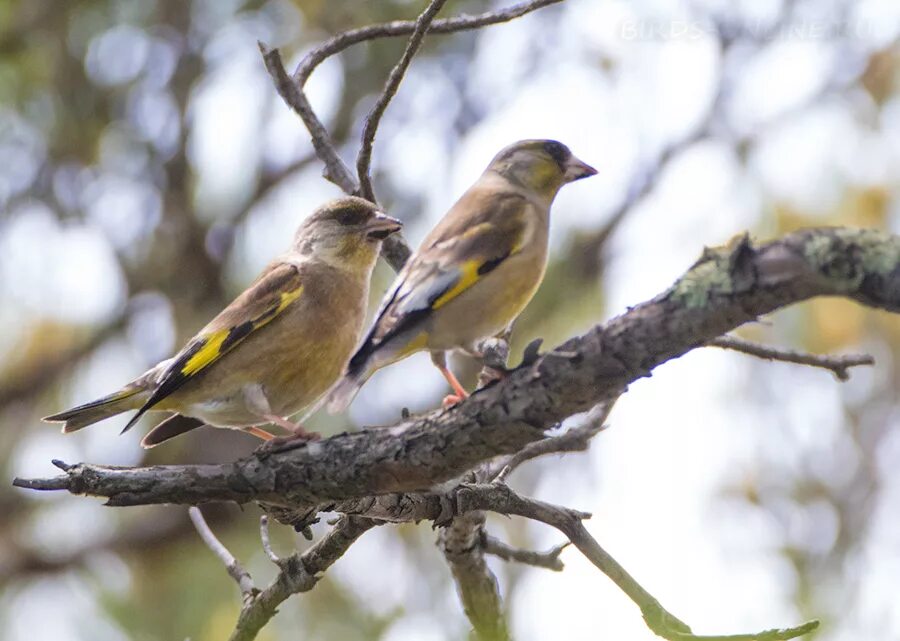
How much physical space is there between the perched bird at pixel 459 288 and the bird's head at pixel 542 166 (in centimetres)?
53

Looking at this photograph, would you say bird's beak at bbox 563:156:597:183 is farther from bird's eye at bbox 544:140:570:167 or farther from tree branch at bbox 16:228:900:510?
tree branch at bbox 16:228:900:510

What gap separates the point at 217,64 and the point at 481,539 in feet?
21.9

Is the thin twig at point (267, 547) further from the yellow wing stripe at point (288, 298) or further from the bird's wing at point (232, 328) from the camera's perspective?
the yellow wing stripe at point (288, 298)

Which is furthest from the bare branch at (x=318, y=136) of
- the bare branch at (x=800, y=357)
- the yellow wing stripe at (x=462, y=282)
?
the bare branch at (x=800, y=357)

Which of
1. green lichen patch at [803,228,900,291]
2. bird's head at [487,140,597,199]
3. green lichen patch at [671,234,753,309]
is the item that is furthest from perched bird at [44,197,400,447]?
green lichen patch at [803,228,900,291]

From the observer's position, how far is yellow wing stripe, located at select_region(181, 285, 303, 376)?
473 cm

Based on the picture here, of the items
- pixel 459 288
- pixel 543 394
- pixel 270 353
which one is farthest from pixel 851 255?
pixel 270 353

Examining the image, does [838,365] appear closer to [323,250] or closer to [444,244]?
[444,244]

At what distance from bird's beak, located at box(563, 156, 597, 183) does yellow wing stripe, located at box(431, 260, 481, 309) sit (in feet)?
3.71

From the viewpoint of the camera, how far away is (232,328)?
489 centimetres

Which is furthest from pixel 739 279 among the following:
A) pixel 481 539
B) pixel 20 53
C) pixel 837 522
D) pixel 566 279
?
pixel 20 53

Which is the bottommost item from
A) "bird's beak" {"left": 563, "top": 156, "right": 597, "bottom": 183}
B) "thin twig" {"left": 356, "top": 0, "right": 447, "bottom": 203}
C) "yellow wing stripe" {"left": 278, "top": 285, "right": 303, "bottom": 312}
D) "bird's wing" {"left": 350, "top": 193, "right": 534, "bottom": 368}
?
"bird's wing" {"left": 350, "top": 193, "right": 534, "bottom": 368}

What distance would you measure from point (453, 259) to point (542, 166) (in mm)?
1104

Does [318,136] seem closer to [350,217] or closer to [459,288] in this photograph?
[350,217]
